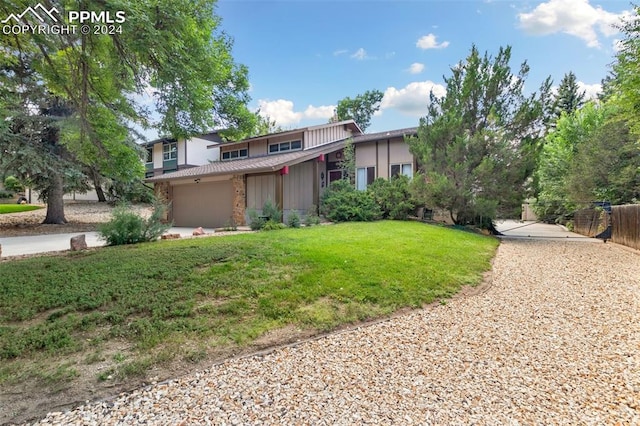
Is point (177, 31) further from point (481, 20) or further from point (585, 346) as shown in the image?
point (481, 20)

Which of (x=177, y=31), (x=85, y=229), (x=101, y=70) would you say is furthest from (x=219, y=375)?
(x=85, y=229)

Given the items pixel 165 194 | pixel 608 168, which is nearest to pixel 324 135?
pixel 165 194

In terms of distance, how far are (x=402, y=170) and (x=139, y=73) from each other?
1271 cm

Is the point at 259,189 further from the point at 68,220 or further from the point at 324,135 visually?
the point at 68,220

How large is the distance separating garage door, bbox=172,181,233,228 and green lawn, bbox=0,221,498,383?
879 centimetres

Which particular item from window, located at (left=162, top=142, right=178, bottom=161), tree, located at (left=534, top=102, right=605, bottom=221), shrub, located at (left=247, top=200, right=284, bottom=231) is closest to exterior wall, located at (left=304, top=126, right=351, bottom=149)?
shrub, located at (left=247, top=200, right=284, bottom=231)

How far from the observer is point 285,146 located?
18.3m

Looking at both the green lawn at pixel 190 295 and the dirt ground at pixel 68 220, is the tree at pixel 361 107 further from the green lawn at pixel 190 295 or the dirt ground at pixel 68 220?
the green lawn at pixel 190 295

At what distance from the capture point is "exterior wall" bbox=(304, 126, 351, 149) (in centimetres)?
1756

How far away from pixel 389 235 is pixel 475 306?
454cm

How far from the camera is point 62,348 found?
329cm

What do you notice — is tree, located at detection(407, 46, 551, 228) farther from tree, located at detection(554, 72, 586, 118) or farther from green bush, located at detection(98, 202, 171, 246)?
tree, located at detection(554, 72, 586, 118)

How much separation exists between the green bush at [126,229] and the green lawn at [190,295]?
1302 mm

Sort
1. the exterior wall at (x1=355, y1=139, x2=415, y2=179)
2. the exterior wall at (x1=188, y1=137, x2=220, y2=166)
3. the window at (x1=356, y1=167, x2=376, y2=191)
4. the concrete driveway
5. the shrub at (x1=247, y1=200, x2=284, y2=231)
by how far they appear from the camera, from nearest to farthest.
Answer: the shrub at (x1=247, y1=200, x2=284, y2=231) < the concrete driveway < the exterior wall at (x1=355, y1=139, x2=415, y2=179) < the window at (x1=356, y1=167, x2=376, y2=191) < the exterior wall at (x1=188, y1=137, x2=220, y2=166)
